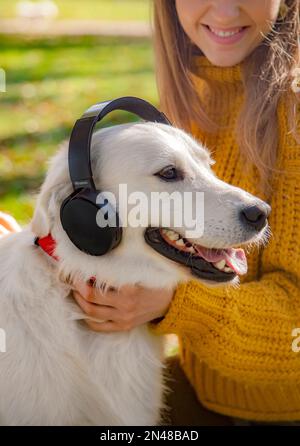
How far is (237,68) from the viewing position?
2.40 m

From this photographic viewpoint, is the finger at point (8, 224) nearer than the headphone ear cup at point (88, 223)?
No

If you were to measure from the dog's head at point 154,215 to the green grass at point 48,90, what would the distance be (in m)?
1.75

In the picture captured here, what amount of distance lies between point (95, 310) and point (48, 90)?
19.0 feet

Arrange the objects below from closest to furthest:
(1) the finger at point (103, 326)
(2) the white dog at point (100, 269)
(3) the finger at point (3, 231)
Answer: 1. (2) the white dog at point (100, 269)
2. (1) the finger at point (103, 326)
3. (3) the finger at point (3, 231)

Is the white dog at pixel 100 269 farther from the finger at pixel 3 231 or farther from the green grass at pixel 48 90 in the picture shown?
the green grass at pixel 48 90

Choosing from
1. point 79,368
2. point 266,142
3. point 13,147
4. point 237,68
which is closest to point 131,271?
point 79,368

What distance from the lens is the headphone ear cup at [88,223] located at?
5.94 feet

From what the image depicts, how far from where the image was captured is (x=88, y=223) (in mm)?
1811

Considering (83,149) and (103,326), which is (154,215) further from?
(103,326)

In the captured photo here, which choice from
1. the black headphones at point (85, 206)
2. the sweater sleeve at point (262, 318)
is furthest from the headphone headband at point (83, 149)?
the sweater sleeve at point (262, 318)

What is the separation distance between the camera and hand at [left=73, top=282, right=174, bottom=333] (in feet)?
6.55

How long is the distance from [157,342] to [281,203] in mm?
584

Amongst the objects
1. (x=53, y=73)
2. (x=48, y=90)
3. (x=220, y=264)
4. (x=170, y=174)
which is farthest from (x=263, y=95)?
(x=53, y=73)
